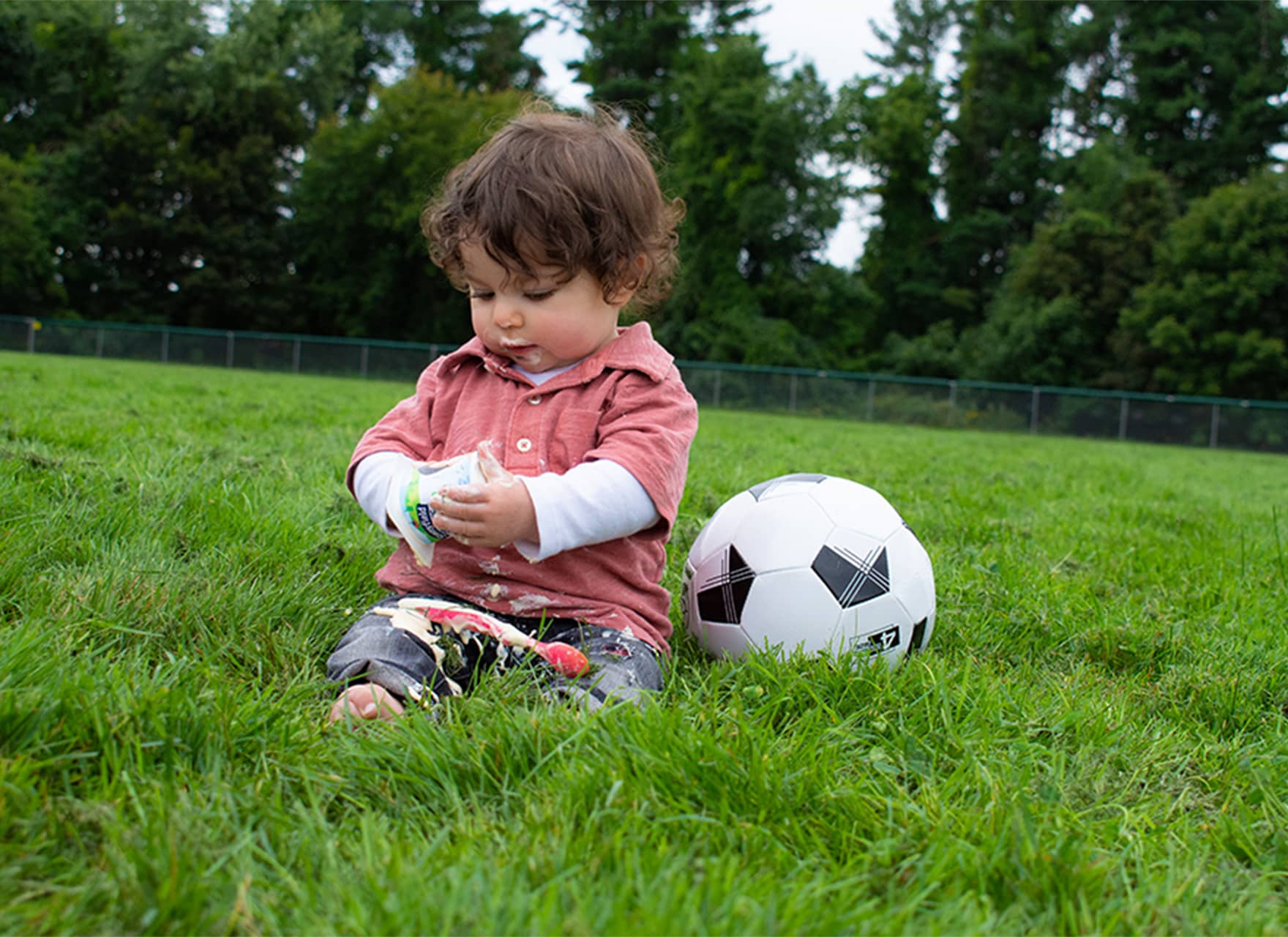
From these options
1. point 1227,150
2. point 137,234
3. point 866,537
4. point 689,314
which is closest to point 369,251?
point 137,234

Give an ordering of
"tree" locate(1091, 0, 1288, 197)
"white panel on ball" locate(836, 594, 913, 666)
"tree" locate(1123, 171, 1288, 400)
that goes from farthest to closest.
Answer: "tree" locate(1091, 0, 1288, 197) → "tree" locate(1123, 171, 1288, 400) → "white panel on ball" locate(836, 594, 913, 666)

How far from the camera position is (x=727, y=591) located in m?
2.79

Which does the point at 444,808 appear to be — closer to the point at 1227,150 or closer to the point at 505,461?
the point at 505,461

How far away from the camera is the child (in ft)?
7.47

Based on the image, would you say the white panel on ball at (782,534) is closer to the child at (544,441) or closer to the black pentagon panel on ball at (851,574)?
the black pentagon panel on ball at (851,574)

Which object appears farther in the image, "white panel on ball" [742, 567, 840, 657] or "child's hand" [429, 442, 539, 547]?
"white panel on ball" [742, 567, 840, 657]

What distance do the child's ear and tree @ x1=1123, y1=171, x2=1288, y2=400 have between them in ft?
105

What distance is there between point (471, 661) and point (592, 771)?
2.43ft

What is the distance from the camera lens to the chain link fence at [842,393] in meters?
25.7

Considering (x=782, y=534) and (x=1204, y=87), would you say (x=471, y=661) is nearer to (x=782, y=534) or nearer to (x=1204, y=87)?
(x=782, y=534)

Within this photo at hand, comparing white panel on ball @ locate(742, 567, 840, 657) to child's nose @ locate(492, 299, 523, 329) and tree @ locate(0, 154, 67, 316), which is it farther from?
tree @ locate(0, 154, 67, 316)

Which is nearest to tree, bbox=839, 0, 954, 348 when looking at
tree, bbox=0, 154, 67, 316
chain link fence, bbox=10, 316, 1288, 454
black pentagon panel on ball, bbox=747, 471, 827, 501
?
chain link fence, bbox=10, 316, 1288, 454

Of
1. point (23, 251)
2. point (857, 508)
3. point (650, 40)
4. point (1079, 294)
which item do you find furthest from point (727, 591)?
point (650, 40)

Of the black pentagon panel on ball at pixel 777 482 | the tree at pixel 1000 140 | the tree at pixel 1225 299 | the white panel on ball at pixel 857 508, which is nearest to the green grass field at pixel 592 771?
the white panel on ball at pixel 857 508
